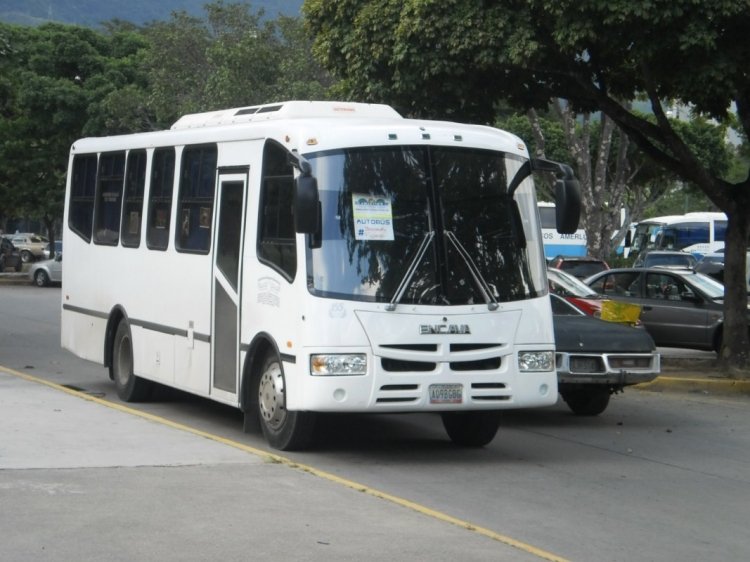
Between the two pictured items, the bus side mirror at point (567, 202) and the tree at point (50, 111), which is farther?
the tree at point (50, 111)

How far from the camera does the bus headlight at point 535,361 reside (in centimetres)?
1138

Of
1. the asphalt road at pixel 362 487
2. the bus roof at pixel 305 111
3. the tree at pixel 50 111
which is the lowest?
the asphalt road at pixel 362 487

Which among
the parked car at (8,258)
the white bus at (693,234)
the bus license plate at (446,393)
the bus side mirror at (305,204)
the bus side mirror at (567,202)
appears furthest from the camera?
the white bus at (693,234)

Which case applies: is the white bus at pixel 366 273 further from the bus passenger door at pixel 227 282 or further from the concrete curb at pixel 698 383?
the concrete curb at pixel 698 383

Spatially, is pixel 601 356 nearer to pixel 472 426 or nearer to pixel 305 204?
pixel 472 426

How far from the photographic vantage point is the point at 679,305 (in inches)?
895

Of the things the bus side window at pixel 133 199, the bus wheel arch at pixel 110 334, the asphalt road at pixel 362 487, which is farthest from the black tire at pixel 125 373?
the bus side window at pixel 133 199

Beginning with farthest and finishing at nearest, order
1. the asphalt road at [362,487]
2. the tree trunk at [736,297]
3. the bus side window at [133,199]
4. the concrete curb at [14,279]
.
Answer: the concrete curb at [14,279] < the tree trunk at [736,297] < the bus side window at [133,199] < the asphalt road at [362,487]

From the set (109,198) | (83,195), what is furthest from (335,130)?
(83,195)

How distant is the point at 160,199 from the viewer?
1423 centimetres

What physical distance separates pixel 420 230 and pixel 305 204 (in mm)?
1125

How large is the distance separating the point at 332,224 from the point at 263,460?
2022 mm

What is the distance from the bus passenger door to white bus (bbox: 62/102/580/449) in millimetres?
21

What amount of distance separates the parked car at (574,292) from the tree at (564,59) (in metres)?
1.92
